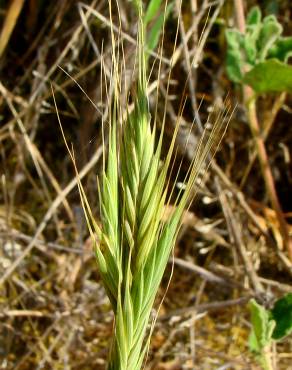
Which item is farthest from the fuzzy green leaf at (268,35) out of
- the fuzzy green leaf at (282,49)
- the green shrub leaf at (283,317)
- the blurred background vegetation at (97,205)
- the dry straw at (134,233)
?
the dry straw at (134,233)

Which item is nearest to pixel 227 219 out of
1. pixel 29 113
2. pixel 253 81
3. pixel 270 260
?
pixel 270 260

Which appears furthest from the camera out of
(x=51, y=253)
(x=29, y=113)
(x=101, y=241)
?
(x=29, y=113)

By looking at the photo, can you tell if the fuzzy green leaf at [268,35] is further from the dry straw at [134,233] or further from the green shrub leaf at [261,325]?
the dry straw at [134,233]

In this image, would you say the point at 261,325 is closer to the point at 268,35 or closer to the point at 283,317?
the point at 283,317

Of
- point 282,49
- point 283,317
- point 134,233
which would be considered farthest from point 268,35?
point 134,233

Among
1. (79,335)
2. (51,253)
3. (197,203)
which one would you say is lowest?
(79,335)

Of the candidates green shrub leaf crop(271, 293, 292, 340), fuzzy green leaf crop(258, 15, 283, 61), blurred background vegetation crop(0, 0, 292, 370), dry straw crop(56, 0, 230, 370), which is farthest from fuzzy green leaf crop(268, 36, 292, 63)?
dry straw crop(56, 0, 230, 370)

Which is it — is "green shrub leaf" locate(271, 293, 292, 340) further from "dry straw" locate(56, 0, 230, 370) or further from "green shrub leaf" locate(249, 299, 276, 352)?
"dry straw" locate(56, 0, 230, 370)

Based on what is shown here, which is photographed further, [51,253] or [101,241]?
[51,253]

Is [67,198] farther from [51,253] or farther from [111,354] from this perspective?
[111,354]
